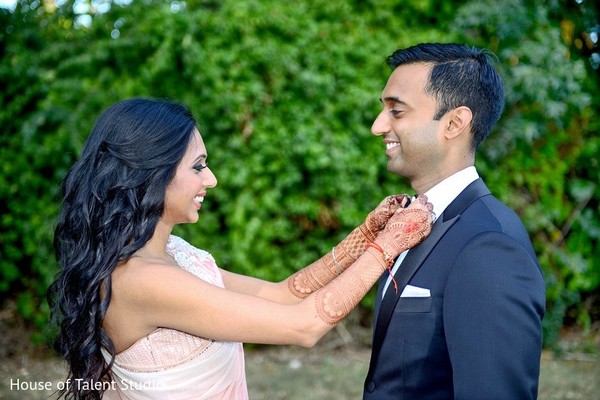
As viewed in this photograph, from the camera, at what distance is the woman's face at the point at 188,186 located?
8.39 ft

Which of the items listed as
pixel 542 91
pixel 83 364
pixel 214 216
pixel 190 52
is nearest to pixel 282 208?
pixel 214 216

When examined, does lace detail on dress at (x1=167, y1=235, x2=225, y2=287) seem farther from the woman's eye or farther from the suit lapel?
the suit lapel

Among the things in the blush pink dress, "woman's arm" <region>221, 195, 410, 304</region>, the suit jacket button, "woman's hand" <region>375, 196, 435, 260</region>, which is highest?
"woman's hand" <region>375, 196, 435, 260</region>

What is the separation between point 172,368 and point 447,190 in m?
1.15

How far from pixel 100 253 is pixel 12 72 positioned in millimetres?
4583

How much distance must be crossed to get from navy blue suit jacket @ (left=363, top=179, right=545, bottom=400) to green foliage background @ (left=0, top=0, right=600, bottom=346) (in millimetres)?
3694

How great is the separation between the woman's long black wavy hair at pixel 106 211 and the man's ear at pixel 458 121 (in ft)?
3.11

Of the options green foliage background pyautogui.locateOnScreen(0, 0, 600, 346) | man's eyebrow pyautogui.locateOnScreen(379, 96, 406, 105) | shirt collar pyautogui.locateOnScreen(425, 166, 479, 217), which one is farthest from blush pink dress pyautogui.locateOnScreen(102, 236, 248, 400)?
green foliage background pyautogui.locateOnScreen(0, 0, 600, 346)

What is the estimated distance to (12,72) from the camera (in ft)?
21.0

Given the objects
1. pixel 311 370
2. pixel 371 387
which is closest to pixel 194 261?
pixel 371 387

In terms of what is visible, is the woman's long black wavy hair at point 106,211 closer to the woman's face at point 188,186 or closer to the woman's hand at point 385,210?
the woman's face at point 188,186

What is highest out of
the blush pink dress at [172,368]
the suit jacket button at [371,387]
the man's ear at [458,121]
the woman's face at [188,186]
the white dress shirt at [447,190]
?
the man's ear at [458,121]

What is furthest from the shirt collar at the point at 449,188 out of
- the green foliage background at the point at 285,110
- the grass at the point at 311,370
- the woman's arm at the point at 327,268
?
the green foliage background at the point at 285,110

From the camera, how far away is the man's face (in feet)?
8.00
